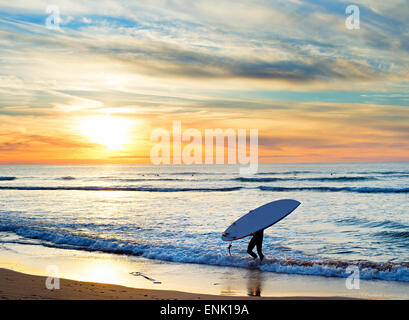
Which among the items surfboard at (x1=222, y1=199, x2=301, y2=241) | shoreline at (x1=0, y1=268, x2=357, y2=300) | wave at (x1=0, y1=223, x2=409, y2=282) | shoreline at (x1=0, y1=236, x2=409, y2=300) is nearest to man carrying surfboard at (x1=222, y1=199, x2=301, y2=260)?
surfboard at (x1=222, y1=199, x2=301, y2=241)

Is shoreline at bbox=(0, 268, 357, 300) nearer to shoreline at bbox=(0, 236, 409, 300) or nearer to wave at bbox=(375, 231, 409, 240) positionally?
shoreline at bbox=(0, 236, 409, 300)

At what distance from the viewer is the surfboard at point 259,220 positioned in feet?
36.4

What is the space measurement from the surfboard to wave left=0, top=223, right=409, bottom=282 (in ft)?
2.54

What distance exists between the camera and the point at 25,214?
861 inches

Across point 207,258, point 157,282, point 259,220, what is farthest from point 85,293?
point 259,220

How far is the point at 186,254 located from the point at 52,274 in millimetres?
4267

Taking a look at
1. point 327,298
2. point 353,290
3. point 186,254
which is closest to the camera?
point 327,298

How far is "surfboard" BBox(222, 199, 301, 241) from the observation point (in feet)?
36.4

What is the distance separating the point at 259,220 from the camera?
11344mm

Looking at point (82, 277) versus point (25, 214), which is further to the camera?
point (25, 214)

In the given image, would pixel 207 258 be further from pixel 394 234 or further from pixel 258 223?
pixel 394 234

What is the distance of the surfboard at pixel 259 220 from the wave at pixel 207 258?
0.77 metres
